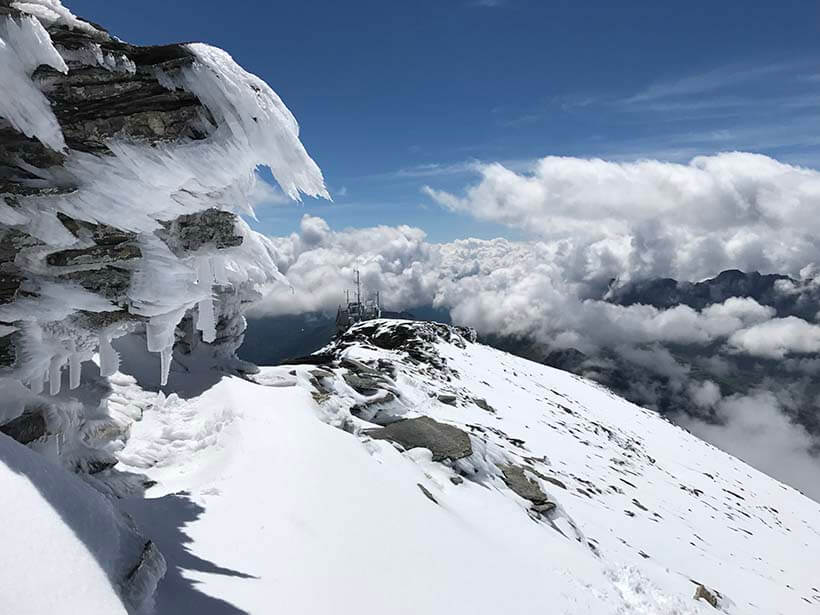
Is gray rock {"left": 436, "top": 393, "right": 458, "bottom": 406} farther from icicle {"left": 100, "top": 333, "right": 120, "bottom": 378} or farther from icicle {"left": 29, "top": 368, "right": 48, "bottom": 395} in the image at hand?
icicle {"left": 29, "top": 368, "right": 48, "bottom": 395}

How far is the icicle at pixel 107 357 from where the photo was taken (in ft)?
32.7

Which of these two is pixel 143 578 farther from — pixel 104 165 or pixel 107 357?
pixel 107 357

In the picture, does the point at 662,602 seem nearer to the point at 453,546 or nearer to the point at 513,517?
the point at 513,517

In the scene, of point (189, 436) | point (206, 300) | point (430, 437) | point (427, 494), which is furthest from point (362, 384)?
point (206, 300)

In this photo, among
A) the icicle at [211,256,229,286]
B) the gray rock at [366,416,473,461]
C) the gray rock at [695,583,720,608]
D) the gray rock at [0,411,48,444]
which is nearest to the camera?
the gray rock at [0,411,48,444]

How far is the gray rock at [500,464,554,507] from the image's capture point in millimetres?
20203

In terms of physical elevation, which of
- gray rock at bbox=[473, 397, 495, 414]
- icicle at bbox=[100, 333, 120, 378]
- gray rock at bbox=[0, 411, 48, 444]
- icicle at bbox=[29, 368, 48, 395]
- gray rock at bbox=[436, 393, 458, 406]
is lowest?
gray rock at bbox=[473, 397, 495, 414]

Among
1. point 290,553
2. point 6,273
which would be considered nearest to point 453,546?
point 290,553

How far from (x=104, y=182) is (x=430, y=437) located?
1615cm

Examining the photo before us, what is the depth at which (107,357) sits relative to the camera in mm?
10422

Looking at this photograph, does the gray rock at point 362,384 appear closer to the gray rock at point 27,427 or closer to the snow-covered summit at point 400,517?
the snow-covered summit at point 400,517

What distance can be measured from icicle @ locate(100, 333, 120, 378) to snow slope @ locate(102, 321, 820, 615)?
2.95m

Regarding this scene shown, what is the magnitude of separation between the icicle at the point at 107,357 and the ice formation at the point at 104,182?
0.14 feet

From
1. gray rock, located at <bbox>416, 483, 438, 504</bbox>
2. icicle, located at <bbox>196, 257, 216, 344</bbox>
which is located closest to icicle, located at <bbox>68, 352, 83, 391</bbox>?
icicle, located at <bbox>196, 257, 216, 344</bbox>
